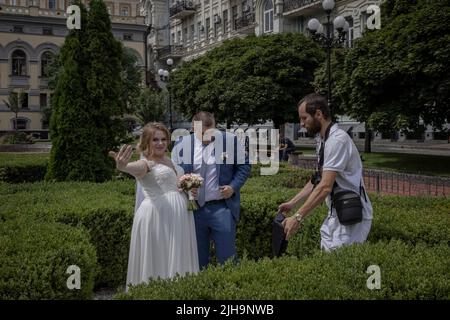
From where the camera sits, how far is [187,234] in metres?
4.85

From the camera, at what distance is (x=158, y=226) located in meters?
4.73

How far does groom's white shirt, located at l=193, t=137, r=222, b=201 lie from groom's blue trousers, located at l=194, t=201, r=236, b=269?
12 centimetres

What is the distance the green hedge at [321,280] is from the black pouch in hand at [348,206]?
24 centimetres

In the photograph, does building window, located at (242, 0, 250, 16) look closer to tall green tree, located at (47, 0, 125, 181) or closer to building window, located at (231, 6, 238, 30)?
building window, located at (231, 6, 238, 30)

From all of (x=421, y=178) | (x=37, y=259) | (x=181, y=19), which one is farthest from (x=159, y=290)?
(x=181, y=19)

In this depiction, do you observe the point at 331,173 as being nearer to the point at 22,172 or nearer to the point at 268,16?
the point at 22,172

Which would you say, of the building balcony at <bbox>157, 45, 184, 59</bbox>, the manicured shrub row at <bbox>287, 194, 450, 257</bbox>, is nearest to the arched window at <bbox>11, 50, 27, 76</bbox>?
the building balcony at <bbox>157, 45, 184, 59</bbox>

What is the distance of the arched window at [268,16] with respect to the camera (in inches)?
1612

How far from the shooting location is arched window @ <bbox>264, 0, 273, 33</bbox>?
40.9m

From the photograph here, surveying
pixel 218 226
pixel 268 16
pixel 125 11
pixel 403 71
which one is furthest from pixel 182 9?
pixel 218 226

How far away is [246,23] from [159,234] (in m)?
41.2

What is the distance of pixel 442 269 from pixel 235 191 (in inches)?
90.7

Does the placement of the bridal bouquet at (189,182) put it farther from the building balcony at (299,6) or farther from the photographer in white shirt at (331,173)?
the building balcony at (299,6)
